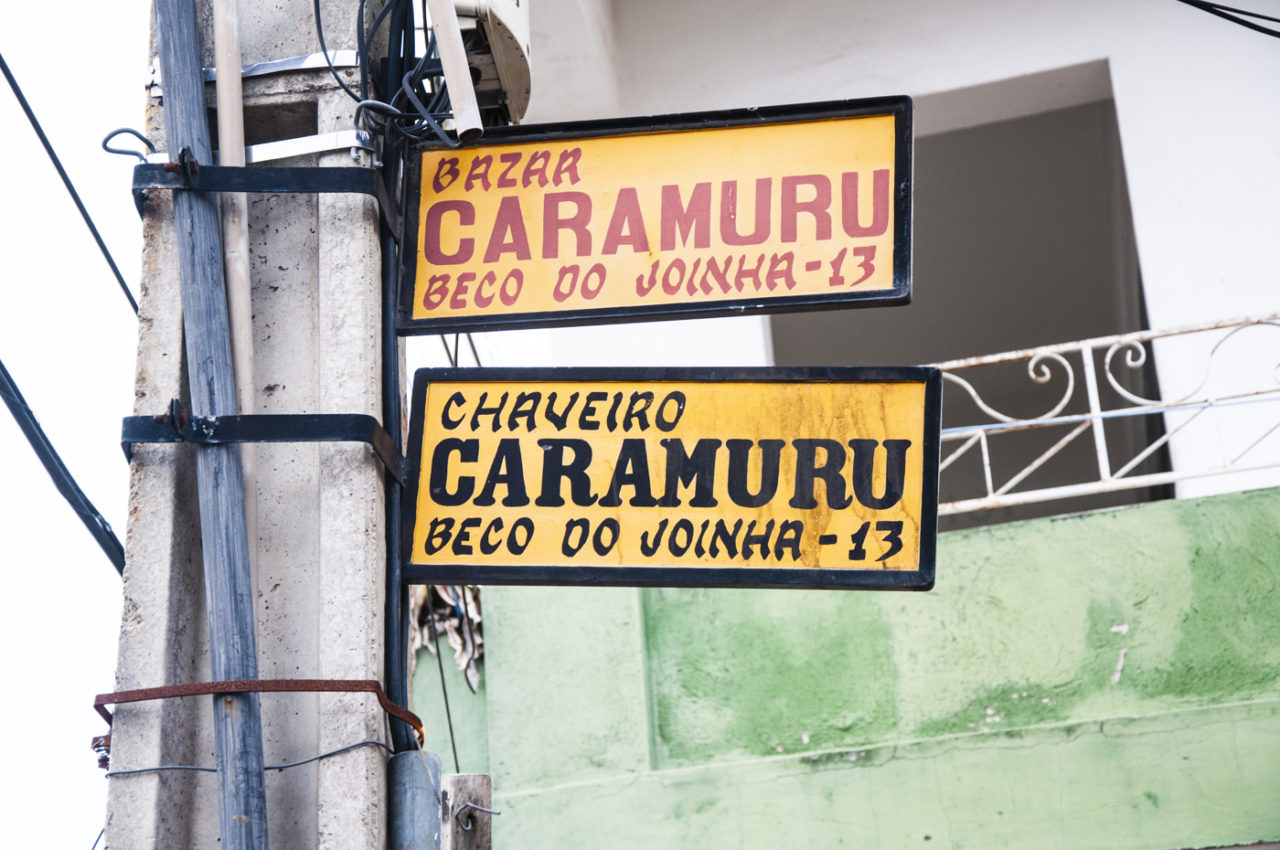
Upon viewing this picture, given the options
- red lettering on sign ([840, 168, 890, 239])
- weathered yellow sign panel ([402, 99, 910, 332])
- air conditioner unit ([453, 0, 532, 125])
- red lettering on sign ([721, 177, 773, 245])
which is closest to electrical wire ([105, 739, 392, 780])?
weathered yellow sign panel ([402, 99, 910, 332])

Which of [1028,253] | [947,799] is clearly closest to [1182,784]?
[947,799]

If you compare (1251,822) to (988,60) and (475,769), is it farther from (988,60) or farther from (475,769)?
(988,60)

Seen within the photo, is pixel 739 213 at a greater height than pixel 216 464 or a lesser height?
greater

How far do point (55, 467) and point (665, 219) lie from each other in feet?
5.66

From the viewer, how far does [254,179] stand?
294 cm

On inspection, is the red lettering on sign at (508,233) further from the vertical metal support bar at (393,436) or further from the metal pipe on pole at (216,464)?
the metal pipe on pole at (216,464)

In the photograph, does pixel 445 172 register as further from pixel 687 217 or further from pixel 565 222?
pixel 687 217

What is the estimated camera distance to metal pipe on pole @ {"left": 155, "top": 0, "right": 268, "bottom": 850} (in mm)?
2576

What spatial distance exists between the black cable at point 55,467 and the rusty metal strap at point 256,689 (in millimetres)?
912

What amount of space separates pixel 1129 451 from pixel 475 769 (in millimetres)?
8257

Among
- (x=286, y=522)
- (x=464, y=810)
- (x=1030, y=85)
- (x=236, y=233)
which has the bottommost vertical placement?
(x=464, y=810)

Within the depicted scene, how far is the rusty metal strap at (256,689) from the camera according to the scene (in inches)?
103

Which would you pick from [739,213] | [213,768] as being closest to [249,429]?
[213,768]

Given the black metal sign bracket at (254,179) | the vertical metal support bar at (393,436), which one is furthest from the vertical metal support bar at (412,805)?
the black metal sign bracket at (254,179)
